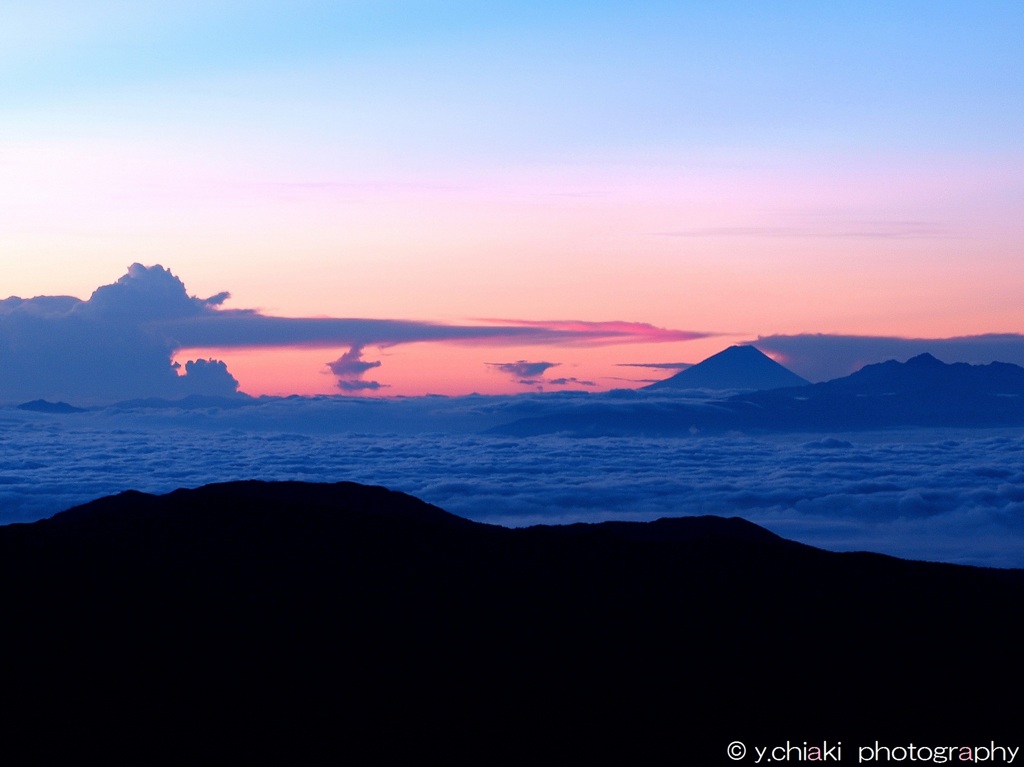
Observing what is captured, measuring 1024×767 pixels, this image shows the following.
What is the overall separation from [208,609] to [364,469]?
9717 cm

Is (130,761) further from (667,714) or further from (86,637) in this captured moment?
(667,714)

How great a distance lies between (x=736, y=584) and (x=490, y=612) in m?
8.20

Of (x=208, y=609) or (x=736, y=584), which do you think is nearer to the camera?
(x=208, y=609)

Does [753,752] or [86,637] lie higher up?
[86,637]

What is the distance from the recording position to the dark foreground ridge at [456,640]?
21844mm

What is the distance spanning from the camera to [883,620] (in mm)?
30469

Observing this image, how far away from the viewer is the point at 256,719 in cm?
2186

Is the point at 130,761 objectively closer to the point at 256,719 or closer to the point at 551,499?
the point at 256,719

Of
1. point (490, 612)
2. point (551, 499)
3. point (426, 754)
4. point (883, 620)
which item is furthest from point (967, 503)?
point (426, 754)

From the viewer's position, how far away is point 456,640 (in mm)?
26578

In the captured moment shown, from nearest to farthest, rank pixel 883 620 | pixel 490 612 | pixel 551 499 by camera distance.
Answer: pixel 490 612 < pixel 883 620 < pixel 551 499

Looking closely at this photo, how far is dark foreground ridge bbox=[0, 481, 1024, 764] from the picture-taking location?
21.8 metres

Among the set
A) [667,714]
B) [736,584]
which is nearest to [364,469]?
[736,584]

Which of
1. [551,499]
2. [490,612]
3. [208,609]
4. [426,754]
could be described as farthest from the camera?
[551,499]
